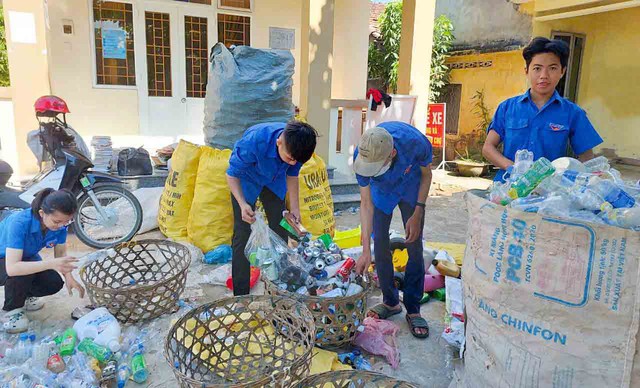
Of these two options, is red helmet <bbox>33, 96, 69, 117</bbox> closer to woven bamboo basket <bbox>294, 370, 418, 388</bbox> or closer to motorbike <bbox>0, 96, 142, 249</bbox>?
motorbike <bbox>0, 96, 142, 249</bbox>

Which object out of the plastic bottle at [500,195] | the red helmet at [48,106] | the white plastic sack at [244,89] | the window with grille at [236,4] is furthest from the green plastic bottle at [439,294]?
the window with grille at [236,4]

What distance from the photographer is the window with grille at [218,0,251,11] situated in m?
6.74

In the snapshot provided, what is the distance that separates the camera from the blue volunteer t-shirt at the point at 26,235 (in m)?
2.33

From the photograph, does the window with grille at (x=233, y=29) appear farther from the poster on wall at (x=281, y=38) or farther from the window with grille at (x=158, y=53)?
the window with grille at (x=158, y=53)

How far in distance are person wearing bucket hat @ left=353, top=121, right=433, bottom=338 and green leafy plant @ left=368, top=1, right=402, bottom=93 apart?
8.00m

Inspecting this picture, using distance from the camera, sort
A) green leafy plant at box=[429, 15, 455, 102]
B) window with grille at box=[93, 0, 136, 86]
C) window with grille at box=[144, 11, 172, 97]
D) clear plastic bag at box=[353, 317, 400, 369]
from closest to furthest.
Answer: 1. clear plastic bag at box=[353, 317, 400, 369]
2. window with grille at box=[93, 0, 136, 86]
3. window with grille at box=[144, 11, 172, 97]
4. green leafy plant at box=[429, 15, 455, 102]

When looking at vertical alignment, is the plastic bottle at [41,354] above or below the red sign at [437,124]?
below

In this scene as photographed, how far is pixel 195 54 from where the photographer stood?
6734 millimetres

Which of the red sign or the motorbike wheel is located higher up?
the red sign

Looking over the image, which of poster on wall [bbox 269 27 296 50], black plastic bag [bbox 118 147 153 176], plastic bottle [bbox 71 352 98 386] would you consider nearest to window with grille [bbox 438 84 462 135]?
poster on wall [bbox 269 27 296 50]

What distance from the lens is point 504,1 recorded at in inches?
354

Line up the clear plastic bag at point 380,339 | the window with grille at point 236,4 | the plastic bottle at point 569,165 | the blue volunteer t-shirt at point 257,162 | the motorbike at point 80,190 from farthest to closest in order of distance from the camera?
the window with grille at point 236,4
the motorbike at point 80,190
the blue volunteer t-shirt at point 257,162
the clear plastic bag at point 380,339
the plastic bottle at point 569,165

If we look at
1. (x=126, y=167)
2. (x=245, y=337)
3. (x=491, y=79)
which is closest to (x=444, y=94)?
(x=491, y=79)

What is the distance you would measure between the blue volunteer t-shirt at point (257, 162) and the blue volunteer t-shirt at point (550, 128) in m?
1.21
